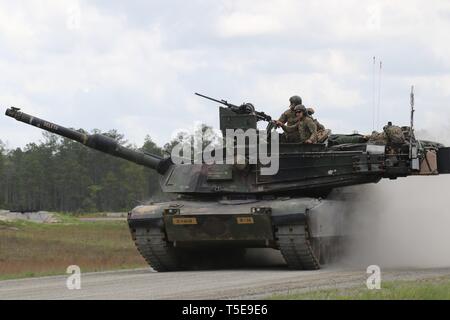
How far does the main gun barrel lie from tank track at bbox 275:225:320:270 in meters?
3.99

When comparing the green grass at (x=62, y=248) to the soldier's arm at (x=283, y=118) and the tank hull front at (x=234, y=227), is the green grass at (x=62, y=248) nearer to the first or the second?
the tank hull front at (x=234, y=227)

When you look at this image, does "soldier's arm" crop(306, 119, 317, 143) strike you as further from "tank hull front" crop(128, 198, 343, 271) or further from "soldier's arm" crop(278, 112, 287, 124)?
"tank hull front" crop(128, 198, 343, 271)

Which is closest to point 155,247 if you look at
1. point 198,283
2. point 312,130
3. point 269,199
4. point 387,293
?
point 269,199

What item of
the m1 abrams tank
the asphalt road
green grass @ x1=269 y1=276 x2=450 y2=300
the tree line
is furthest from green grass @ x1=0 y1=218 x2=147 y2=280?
the tree line

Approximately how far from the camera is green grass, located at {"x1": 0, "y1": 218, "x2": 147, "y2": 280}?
3134cm

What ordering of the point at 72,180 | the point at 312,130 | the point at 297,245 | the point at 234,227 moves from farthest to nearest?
1. the point at 72,180
2. the point at 312,130
3. the point at 234,227
4. the point at 297,245

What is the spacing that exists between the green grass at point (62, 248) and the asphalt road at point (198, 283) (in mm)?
4812

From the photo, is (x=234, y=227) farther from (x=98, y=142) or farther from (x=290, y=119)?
(x=98, y=142)

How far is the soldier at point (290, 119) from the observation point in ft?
75.3

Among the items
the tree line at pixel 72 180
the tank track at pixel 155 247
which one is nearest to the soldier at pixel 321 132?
the tank track at pixel 155 247

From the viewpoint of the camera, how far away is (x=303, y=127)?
22781 millimetres

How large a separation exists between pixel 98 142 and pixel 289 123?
184 inches

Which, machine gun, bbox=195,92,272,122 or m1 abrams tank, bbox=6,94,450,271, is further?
machine gun, bbox=195,92,272,122
